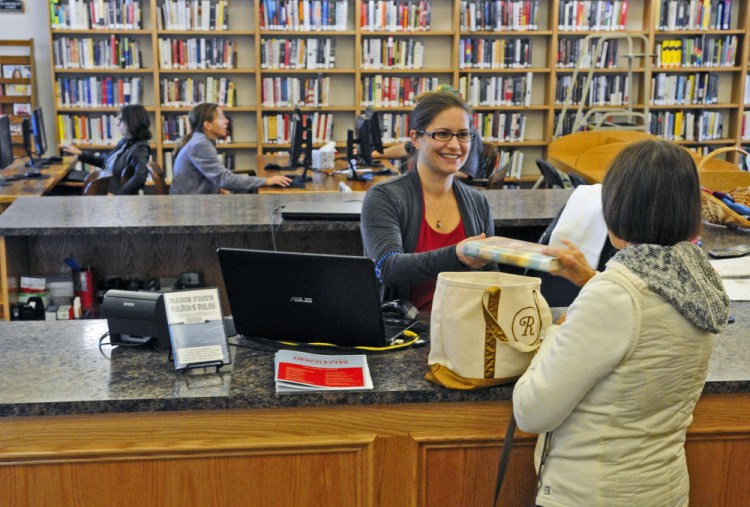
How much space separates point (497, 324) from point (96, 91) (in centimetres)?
663

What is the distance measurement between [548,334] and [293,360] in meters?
0.55

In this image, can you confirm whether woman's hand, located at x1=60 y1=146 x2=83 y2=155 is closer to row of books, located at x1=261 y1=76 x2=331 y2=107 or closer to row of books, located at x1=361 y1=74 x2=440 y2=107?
row of books, located at x1=261 y1=76 x2=331 y2=107

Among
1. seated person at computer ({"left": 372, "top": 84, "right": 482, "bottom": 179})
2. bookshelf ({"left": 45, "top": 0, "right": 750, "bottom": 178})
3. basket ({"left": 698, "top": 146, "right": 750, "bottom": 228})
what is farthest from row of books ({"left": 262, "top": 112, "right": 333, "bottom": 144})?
basket ({"left": 698, "top": 146, "right": 750, "bottom": 228})

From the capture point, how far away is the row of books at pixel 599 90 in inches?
317

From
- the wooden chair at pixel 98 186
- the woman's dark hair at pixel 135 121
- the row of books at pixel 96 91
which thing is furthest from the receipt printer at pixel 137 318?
the row of books at pixel 96 91

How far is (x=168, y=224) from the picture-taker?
129 inches

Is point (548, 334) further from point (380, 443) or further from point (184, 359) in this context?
point (184, 359)

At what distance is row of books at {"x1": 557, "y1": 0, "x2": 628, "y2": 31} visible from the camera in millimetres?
7824

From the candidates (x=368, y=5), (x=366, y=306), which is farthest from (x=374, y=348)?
(x=368, y=5)

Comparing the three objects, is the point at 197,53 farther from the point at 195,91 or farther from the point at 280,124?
the point at 280,124

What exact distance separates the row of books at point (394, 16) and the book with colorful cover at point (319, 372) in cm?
605

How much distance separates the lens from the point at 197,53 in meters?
7.55

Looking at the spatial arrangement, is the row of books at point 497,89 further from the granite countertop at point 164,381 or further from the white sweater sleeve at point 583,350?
the white sweater sleeve at point 583,350

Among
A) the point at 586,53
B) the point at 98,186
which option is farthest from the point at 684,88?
the point at 98,186
